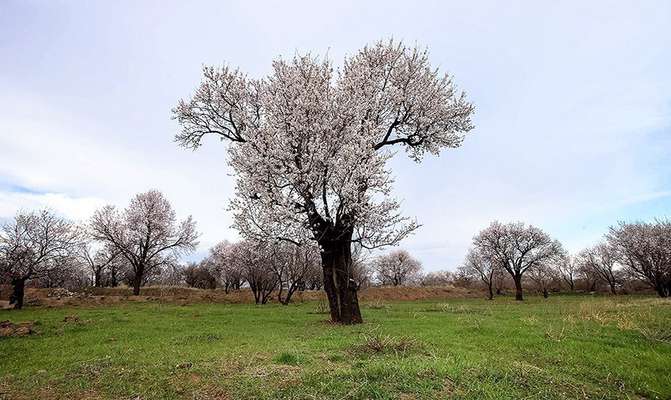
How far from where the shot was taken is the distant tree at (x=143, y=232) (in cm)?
5409

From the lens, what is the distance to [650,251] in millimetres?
53625

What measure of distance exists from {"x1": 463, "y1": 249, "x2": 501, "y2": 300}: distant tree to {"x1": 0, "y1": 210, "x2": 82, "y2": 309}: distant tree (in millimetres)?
58921

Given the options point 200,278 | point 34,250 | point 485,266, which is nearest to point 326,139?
point 34,250

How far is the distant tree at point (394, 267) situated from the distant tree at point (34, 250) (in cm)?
9152

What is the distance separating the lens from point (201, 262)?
93500 mm

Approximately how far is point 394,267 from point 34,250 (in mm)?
99363

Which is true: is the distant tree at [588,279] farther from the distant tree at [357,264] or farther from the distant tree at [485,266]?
the distant tree at [357,264]

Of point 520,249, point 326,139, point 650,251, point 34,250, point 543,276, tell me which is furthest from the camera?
point 543,276

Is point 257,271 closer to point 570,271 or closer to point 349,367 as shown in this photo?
point 349,367

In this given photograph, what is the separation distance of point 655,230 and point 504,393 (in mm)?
67479

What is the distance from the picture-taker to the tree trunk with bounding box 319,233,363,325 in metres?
20.8

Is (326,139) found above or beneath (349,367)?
above

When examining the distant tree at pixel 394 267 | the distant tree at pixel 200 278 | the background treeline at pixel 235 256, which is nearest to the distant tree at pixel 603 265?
the background treeline at pixel 235 256

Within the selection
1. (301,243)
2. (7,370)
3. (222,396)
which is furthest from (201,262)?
(222,396)
